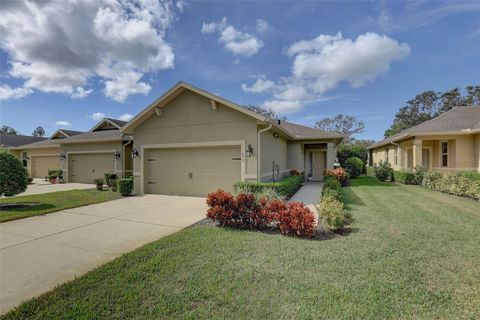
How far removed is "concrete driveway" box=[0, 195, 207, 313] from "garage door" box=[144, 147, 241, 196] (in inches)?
74.3

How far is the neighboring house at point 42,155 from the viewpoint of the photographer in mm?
→ 21844

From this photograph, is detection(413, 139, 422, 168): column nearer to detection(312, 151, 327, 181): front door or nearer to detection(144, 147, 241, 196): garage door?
detection(312, 151, 327, 181): front door

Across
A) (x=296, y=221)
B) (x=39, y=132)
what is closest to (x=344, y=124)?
(x=296, y=221)

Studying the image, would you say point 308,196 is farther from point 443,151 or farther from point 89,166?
point 89,166

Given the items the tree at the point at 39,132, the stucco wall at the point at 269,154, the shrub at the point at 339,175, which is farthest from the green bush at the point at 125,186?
the tree at the point at 39,132

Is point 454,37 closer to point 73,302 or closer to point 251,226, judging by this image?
point 251,226

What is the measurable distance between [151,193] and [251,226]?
8.13 m

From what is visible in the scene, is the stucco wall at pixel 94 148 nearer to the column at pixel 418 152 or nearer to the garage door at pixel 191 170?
the garage door at pixel 191 170

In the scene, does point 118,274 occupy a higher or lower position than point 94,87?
lower

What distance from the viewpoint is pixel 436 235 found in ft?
17.8

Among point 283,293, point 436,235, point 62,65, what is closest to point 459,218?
point 436,235

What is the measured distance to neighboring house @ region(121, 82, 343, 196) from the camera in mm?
10086

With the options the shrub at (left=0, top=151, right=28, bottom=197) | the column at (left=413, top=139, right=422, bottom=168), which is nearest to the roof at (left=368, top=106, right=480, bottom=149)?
the column at (left=413, top=139, right=422, bottom=168)

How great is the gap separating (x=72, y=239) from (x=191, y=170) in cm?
639
